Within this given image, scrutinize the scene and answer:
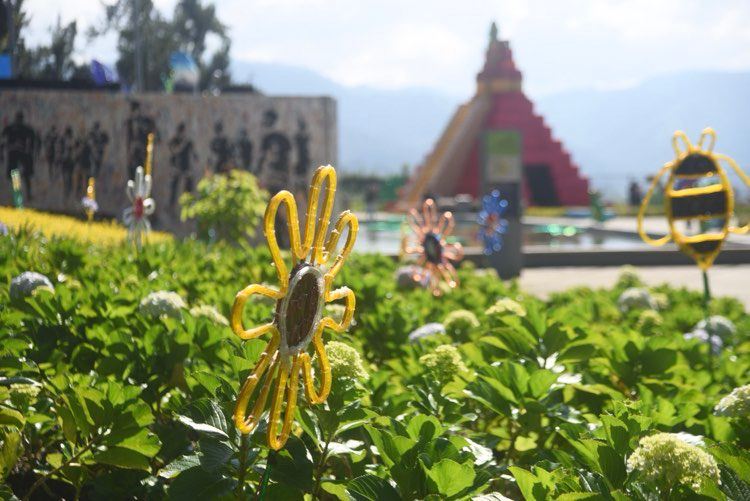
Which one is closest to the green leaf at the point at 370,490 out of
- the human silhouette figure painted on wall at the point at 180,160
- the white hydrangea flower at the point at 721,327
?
the white hydrangea flower at the point at 721,327

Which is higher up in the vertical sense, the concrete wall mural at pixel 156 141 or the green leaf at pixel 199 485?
the concrete wall mural at pixel 156 141

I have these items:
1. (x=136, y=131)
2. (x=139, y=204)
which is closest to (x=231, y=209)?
(x=139, y=204)

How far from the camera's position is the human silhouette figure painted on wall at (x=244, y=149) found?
596 inches

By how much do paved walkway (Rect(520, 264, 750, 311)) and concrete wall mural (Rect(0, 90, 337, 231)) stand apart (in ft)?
15.2

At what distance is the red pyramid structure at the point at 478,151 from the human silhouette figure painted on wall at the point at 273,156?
66.7ft

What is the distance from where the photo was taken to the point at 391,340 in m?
3.30

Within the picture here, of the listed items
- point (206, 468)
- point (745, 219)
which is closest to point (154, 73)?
point (745, 219)

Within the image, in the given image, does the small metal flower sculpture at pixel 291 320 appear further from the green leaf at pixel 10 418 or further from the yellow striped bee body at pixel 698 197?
the yellow striped bee body at pixel 698 197

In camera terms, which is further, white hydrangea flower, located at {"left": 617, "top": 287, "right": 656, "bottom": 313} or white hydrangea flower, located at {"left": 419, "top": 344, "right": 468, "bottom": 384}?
white hydrangea flower, located at {"left": 617, "top": 287, "right": 656, "bottom": 313}

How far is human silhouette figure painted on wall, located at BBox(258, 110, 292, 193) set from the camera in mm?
15227

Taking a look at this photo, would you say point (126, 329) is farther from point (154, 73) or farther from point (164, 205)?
point (154, 73)

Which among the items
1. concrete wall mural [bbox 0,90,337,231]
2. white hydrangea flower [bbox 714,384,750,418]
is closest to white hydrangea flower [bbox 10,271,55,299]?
white hydrangea flower [bbox 714,384,750,418]

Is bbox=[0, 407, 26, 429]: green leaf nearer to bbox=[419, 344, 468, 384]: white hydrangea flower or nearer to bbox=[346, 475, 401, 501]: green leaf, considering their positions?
bbox=[346, 475, 401, 501]: green leaf

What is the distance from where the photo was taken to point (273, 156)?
15.3 meters
